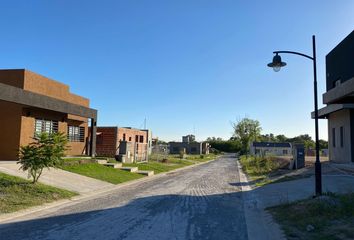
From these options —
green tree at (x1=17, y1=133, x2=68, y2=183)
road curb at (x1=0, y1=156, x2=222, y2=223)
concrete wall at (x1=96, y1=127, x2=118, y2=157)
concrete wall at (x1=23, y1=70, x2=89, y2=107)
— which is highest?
concrete wall at (x1=23, y1=70, x2=89, y2=107)

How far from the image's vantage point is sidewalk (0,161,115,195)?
17297mm

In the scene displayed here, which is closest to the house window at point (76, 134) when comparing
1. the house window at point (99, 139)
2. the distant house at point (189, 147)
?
the house window at point (99, 139)

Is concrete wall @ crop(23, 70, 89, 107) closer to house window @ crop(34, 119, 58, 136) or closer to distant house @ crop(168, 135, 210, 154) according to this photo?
house window @ crop(34, 119, 58, 136)

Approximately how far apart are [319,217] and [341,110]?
23.0m

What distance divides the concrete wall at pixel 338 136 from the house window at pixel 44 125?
867 inches

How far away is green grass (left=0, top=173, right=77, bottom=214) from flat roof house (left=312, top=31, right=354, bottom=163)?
19.1m

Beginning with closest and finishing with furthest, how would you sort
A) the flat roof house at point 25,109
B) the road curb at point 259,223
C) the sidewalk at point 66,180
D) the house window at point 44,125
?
the road curb at point 259,223 < the sidewalk at point 66,180 < the flat roof house at point 25,109 < the house window at point 44,125

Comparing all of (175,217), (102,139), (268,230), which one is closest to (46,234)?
(175,217)

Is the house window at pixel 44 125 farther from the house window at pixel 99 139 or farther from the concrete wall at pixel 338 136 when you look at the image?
the concrete wall at pixel 338 136

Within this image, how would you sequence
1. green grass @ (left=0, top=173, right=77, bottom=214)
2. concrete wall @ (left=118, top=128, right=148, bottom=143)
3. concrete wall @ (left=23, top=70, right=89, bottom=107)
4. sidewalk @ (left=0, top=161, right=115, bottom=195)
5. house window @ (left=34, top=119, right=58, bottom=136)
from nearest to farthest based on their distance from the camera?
green grass @ (left=0, top=173, right=77, bottom=214) → sidewalk @ (left=0, top=161, right=115, bottom=195) → concrete wall @ (left=23, top=70, right=89, bottom=107) → house window @ (left=34, top=119, right=58, bottom=136) → concrete wall @ (left=118, top=128, right=148, bottom=143)

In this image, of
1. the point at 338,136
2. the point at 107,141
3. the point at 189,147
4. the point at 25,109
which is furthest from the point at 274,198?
the point at 189,147

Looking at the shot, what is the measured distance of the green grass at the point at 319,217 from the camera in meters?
8.65

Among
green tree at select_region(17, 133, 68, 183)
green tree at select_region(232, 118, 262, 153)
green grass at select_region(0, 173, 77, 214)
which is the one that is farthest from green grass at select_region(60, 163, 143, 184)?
green tree at select_region(232, 118, 262, 153)

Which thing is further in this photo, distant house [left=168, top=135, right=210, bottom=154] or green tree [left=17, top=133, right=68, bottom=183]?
distant house [left=168, top=135, right=210, bottom=154]
